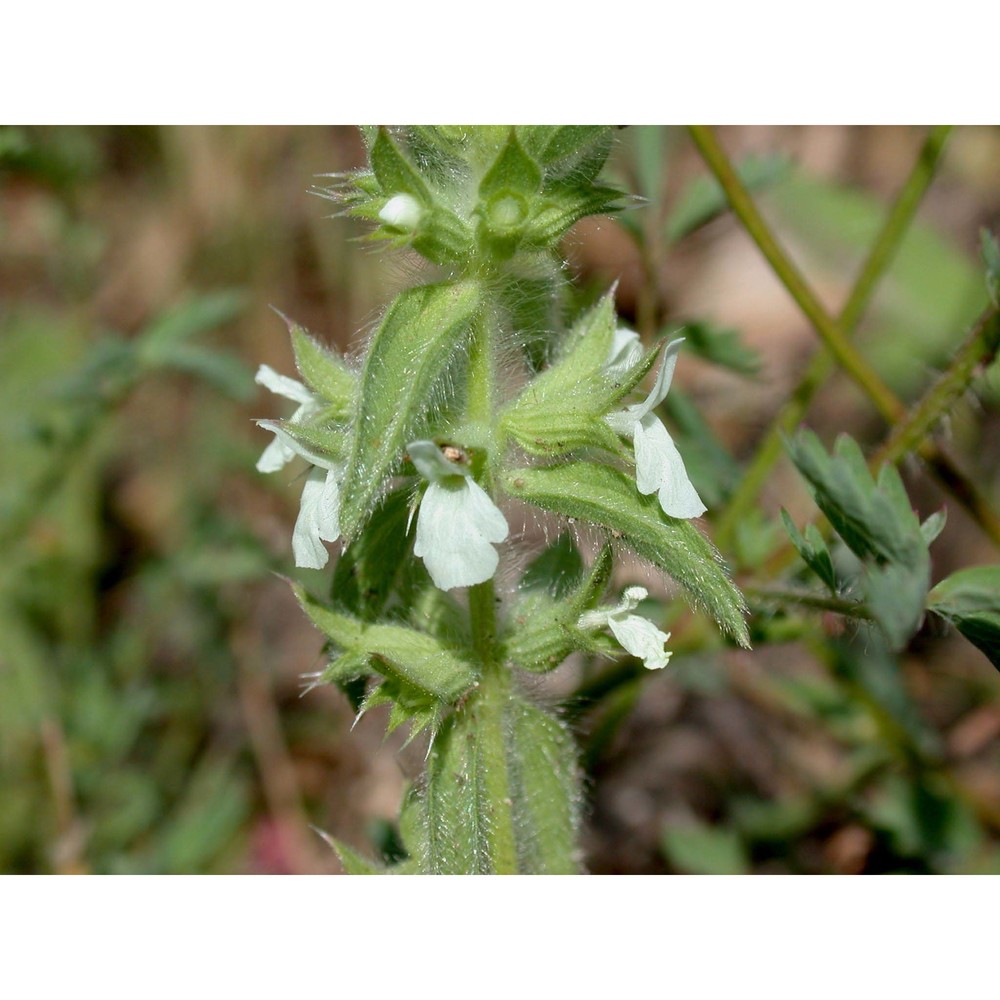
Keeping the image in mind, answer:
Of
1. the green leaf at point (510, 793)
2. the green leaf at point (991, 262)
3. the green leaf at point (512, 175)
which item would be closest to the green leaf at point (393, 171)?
the green leaf at point (512, 175)

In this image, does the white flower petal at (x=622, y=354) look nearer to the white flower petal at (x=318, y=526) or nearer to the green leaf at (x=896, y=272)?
the white flower petal at (x=318, y=526)

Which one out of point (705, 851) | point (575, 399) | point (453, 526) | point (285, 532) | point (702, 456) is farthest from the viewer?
point (285, 532)

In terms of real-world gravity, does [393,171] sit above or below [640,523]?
above

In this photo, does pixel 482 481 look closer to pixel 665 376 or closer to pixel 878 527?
pixel 665 376

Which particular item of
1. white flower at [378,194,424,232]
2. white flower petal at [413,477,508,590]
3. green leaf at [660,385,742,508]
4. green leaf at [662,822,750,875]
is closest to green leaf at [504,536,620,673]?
white flower petal at [413,477,508,590]

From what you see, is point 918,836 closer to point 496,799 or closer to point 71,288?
point 496,799

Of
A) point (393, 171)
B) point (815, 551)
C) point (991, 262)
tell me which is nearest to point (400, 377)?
point (393, 171)

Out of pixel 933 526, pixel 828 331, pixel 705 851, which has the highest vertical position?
pixel 933 526
